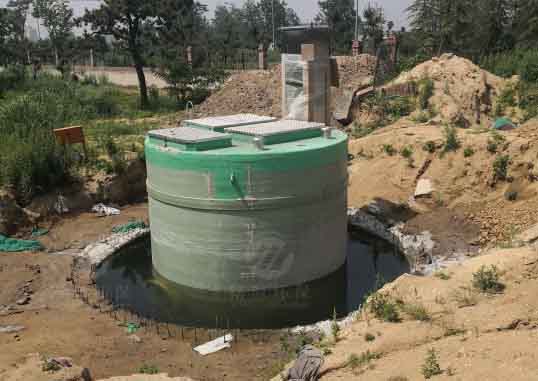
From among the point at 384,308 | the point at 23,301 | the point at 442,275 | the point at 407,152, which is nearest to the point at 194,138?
the point at 23,301

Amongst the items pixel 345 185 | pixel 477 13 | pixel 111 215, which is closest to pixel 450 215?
pixel 345 185

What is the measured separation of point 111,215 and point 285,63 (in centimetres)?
842

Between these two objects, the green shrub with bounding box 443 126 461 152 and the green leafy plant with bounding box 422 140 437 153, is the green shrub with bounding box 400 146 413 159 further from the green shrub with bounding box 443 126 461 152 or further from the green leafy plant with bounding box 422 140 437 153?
the green shrub with bounding box 443 126 461 152

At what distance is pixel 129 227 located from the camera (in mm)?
19500

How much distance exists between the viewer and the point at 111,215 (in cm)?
2064

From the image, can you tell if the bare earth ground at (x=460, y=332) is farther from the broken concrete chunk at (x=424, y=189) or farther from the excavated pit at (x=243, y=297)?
the broken concrete chunk at (x=424, y=189)

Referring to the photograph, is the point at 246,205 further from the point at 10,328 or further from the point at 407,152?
the point at 407,152

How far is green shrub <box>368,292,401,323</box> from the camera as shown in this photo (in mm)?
10442

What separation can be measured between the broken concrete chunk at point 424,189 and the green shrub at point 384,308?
9406 millimetres

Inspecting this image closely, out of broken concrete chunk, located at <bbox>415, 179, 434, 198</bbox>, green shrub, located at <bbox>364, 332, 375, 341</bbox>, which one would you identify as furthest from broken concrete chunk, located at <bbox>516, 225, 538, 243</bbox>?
broken concrete chunk, located at <bbox>415, 179, 434, 198</bbox>

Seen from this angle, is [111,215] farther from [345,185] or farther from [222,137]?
[345,185]

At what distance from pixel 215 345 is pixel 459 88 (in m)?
20.8

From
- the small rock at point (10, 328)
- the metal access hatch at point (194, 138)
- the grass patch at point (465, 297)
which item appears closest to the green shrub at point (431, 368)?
the grass patch at point (465, 297)

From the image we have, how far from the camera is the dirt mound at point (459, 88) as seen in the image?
88.6ft
